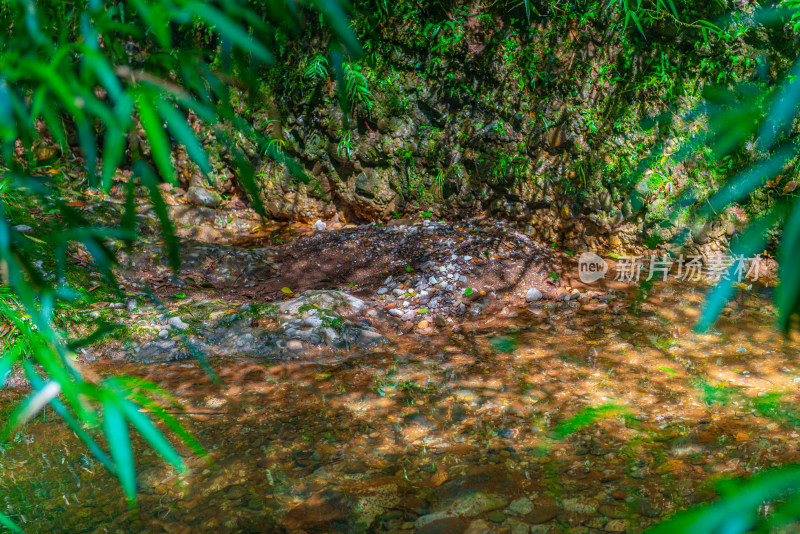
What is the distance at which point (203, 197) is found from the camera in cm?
539

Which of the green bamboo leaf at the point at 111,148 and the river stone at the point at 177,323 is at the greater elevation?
the green bamboo leaf at the point at 111,148

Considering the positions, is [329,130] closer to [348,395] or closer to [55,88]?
[348,395]

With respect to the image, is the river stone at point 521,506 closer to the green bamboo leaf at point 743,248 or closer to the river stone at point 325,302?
the green bamboo leaf at point 743,248

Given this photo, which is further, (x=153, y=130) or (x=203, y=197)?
(x=203, y=197)

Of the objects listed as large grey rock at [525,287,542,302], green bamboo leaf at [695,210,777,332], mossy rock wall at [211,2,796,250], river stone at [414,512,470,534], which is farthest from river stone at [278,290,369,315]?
green bamboo leaf at [695,210,777,332]

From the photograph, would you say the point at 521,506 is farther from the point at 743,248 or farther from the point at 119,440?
the point at 119,440

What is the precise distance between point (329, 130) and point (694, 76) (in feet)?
10.7

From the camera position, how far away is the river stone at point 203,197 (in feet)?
17.6

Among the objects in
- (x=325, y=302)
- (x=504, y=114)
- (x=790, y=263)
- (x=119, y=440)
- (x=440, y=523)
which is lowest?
(x=440, y=523)

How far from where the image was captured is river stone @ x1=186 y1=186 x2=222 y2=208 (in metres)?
5.37

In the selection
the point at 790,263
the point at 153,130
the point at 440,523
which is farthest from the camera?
the point at 440,523

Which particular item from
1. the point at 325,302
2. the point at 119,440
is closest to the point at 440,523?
the point at 119,440

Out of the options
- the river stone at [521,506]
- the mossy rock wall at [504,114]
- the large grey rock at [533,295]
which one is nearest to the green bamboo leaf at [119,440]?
the river stone at [521,506]

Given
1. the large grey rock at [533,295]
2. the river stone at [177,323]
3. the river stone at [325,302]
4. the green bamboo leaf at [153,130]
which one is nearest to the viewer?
the green bamboo leaf at [153,130]
